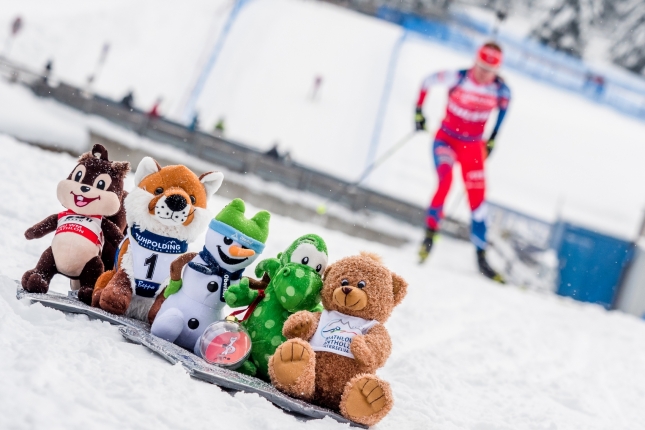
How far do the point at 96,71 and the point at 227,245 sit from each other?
17.4m

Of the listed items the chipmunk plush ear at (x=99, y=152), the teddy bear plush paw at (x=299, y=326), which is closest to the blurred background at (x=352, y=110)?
the chipmunk plush ear at (x=99, y=152)

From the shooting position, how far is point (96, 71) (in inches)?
731

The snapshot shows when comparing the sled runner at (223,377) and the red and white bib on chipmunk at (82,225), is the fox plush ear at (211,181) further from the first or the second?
the sled runner at (223,377)

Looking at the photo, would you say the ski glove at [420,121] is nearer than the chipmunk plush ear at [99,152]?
No

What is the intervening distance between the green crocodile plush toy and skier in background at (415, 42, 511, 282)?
4321mm

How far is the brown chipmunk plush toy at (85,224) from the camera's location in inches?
116

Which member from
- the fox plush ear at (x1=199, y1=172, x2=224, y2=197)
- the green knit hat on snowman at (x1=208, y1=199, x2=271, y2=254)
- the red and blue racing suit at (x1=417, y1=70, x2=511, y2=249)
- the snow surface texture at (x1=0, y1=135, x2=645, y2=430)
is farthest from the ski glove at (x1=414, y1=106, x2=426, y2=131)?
the green knit hat on snowman at (x1=208, y1=199, x2=271, y2=254)

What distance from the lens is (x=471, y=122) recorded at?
707 cm

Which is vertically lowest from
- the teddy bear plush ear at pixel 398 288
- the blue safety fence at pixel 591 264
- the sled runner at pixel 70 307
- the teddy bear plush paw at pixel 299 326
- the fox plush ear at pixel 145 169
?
the sled runner at pixel 70 307

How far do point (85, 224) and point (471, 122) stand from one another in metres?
4.99

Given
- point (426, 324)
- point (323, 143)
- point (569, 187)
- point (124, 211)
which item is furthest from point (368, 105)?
point (124, 211)

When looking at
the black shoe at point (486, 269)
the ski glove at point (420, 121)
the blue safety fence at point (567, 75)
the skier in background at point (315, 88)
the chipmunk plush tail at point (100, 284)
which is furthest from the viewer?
the blue safety fence at point (567, 75)

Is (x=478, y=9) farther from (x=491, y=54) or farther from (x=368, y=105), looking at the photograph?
(x=491, y=54)

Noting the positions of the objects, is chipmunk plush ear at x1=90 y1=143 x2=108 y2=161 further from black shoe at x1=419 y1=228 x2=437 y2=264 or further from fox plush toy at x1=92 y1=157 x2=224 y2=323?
black shoe at x1=419 y1=228 x2=437 y2=264
